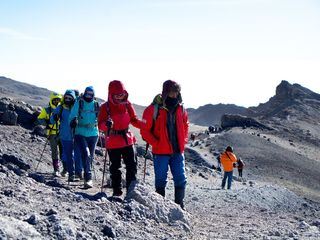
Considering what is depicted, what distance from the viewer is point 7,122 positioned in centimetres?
1720

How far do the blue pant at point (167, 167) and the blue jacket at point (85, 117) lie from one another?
2162mm

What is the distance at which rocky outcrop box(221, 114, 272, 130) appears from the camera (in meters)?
40.5

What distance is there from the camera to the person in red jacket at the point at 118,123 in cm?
892

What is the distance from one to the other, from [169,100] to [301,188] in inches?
774

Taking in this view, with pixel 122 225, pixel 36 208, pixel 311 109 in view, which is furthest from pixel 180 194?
pixel 311 109

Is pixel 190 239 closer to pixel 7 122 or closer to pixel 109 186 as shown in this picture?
pixel 109 186

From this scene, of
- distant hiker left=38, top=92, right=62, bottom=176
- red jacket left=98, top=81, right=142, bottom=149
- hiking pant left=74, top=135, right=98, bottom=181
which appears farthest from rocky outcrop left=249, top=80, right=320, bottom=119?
red jacket left=98, top=81, right=142, bottom=149

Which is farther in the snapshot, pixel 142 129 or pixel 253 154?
pixel 253 154

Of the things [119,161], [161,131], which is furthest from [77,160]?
[161,131]

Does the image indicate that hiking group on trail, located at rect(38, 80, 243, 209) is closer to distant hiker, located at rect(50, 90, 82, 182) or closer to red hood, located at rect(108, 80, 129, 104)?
red hood, located at rect(108, 80, 129, 104)

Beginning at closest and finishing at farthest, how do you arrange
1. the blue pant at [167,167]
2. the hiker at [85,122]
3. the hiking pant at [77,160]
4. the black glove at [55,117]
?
the blue pant at [167,167] < the hiker at [85,122] < the hiking pant at [77,160] < the black glove at [55,117]

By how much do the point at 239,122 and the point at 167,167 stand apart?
3367 cm

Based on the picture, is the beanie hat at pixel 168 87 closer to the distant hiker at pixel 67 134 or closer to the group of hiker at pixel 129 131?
the group of hiker at pixel 129 131

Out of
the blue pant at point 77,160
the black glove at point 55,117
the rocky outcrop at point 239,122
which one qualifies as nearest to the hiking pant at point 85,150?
the blue pant at point 77,160
